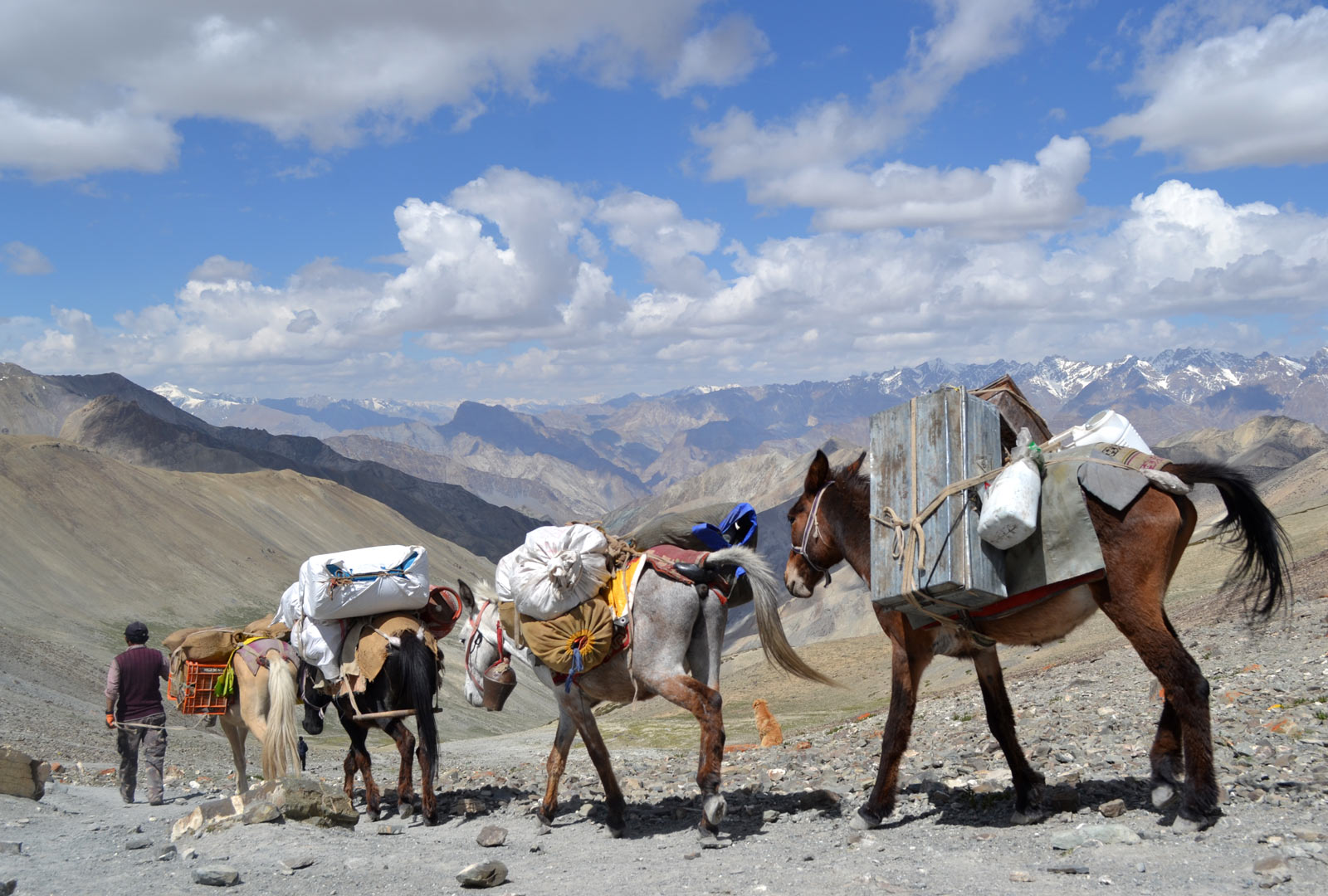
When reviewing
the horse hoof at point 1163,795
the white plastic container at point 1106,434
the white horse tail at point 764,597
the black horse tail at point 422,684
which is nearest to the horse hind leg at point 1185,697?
Result: the horse hoof at point 1163,795

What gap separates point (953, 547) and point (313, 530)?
99.4m

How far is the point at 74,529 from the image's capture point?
6400cm

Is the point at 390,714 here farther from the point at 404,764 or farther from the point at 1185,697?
the point at 1185,697

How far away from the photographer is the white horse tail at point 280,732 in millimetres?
11070

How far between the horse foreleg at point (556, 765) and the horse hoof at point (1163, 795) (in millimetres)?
4730

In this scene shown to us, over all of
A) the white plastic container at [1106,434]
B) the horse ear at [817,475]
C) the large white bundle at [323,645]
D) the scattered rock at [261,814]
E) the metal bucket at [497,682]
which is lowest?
the scattered rock at [261,814]

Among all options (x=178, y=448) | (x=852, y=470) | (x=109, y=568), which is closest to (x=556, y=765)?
(x=852, y=470)

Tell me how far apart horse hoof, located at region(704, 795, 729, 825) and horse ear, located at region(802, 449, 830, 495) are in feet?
8.34

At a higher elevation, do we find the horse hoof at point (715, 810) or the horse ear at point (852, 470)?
the horse ear at point (852, 470)

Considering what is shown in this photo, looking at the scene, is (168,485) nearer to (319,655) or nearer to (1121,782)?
(319,655)

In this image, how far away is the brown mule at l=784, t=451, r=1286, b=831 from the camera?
6207 millimetres

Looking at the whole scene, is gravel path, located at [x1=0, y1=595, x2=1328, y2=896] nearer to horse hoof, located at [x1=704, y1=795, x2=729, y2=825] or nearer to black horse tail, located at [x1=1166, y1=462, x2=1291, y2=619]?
horse hoof, located at [x1=704, y1=795, x2=729, y2=825]

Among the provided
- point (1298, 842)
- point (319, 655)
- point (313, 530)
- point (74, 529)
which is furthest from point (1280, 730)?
point (313, 530)

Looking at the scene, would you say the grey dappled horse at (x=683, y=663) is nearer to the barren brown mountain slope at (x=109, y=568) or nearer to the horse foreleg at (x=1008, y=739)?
the horse foreleg at (x=1008, y=739)
